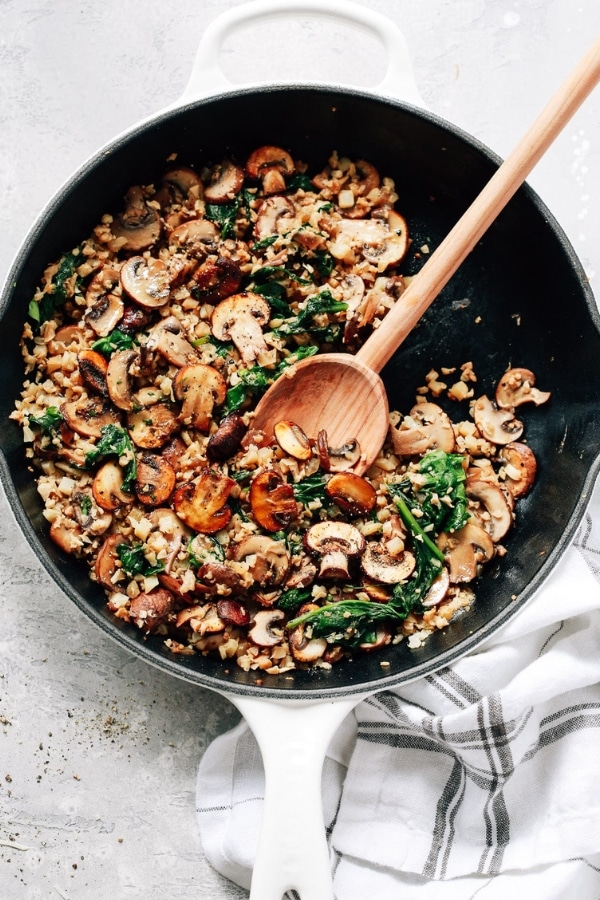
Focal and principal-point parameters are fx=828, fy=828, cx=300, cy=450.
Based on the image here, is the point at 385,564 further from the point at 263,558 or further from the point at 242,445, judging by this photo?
the point at 242,445

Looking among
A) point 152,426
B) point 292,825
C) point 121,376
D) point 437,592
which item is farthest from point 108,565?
point 437,592

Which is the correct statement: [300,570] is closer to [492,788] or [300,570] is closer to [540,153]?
[492,788]

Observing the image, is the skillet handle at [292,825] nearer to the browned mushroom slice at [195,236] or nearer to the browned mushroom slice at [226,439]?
the browned mushroom slice at [226,439]

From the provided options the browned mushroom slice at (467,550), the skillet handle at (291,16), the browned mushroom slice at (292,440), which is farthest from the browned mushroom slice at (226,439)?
the skillet handle at (291,16)

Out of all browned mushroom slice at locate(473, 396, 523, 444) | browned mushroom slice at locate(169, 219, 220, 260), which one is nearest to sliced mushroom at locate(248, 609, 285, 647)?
browned mushroom slice at locate(473, 396, 523, 444)

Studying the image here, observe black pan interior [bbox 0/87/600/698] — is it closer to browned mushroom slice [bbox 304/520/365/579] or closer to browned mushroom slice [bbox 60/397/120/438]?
browned mushroom slice [bbox 60/397/120/438]

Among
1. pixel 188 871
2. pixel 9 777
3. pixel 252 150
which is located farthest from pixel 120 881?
pixel 252 150
